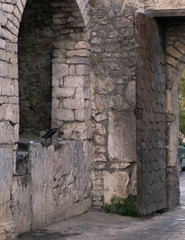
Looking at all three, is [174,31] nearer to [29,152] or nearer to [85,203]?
[85,203]

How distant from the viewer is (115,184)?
384 inches

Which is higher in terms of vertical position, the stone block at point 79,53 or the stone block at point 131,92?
the stone block at point 79,53

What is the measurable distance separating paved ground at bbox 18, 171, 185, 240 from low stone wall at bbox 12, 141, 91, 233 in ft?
0.50

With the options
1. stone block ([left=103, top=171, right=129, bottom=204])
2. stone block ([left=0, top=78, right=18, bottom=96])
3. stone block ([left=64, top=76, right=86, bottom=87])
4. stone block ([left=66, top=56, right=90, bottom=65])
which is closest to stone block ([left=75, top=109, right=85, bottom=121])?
stone block ([left=64, top=76, right=86, bottom=87])

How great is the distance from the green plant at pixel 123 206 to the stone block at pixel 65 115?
1295mm

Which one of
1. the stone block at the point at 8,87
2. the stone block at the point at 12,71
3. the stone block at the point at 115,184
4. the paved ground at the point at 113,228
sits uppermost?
the stone block at the point at 12,71

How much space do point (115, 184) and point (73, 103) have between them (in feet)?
4.25

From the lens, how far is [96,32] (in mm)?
9891

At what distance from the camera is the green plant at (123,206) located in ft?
31.4

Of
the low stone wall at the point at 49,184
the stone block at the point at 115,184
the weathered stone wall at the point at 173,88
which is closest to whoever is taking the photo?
the low stone wall at the point at 49,184

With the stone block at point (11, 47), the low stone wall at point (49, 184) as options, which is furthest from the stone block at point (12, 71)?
the low stone wall at point (49, 184)

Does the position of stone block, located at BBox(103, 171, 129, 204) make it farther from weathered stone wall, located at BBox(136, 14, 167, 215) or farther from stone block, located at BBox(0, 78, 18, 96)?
stone block, located at BBox(0, 78, 18, 96)

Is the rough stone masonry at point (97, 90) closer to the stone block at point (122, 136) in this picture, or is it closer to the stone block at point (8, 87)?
the stone block at point (122, 136)

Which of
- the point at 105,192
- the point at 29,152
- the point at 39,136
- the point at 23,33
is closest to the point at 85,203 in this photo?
the point at 105,192
